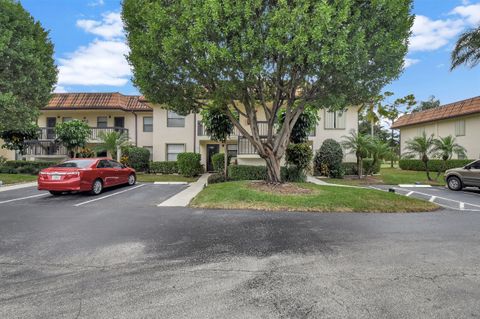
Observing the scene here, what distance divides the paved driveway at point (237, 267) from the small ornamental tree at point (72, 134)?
13681mm


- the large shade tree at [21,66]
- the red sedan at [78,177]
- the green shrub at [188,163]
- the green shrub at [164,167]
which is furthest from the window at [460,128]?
the large shade tree at [21,66]

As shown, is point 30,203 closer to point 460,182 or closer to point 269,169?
point 269,169

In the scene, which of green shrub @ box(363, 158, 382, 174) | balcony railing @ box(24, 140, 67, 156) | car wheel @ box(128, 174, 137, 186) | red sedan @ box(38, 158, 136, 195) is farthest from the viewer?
balcony railing @ box(24, 140, 67, 156)

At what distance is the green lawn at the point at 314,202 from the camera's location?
8375mm

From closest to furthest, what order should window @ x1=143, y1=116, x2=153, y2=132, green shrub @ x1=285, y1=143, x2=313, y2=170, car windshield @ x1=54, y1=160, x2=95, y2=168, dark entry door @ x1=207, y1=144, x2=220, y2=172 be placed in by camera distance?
1. car windshield @ x1=54, y1=160, x2=95, y2=168
2. green shrub @ x1=285, y1=143, x2=313, y2=170
3. dark entry door @ x1=207, y1=144, x2=220, y2=172
4. window @ x1=143, y1=116, x2=153, y2=132

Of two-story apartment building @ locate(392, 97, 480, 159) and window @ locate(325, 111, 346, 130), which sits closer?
window @ locate(325, 111, 346, 130)

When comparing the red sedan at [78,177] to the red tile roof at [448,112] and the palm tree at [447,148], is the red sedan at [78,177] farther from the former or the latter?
the red tile roof at [448,112]

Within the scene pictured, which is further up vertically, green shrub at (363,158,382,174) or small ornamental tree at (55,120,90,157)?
small ornamental tree at (55,120,90,157)

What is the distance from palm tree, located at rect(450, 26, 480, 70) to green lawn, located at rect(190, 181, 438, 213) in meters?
16.0

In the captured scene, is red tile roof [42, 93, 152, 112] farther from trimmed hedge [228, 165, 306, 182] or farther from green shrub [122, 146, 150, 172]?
trimmed hedge [228, 165, 306, 182]

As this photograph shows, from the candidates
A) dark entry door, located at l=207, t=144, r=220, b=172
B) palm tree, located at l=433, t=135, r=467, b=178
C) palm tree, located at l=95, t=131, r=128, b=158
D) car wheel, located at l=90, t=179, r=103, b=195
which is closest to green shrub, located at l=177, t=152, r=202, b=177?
dark entry door, located at l=207, t=144, r=220, b=172

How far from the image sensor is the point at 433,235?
5676 millimetres

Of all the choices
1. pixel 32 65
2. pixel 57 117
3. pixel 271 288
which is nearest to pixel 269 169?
pixel 271 288

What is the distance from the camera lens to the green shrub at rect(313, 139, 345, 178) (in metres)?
18.5
